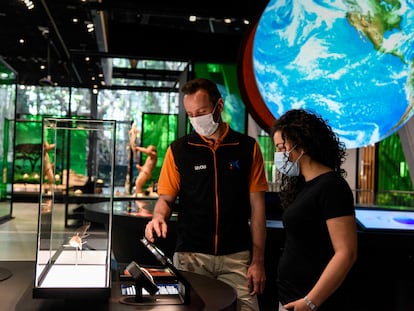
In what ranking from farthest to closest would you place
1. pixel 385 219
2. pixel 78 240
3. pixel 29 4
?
1. pixel 29 4
2. pixel 385 219
3. pixel 78 240

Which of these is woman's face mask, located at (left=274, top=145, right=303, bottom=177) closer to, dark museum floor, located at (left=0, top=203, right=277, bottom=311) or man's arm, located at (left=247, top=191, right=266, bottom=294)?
man's arm, located at (left=247, top=191, right=266, bottom=294)

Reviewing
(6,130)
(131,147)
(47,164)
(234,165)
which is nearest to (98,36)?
(131,147)

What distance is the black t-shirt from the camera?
5.57ft

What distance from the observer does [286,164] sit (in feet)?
6.15

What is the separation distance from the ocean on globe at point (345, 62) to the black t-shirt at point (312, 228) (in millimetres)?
3257

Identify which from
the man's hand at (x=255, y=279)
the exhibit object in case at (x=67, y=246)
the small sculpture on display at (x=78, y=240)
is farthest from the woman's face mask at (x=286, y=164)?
the small sculpture on display at (x=78, y=240)

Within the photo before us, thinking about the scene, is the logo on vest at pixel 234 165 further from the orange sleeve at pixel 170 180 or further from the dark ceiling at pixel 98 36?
the dark ceiling at pixel 98 36

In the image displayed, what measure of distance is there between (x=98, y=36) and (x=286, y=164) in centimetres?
784

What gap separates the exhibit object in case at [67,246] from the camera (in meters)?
1.36

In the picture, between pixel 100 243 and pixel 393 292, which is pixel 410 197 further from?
pixel 100 243

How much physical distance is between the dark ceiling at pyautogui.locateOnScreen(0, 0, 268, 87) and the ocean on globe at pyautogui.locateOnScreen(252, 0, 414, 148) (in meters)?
1.99

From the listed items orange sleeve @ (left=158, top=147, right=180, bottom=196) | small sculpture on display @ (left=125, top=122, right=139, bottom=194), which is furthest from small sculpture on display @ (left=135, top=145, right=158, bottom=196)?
orange sleeve @ (left=158, top=147, right=180, bottom=196)

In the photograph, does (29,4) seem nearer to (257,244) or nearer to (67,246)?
(257,244)

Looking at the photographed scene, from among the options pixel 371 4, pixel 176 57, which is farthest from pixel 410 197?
pixel 176 57
